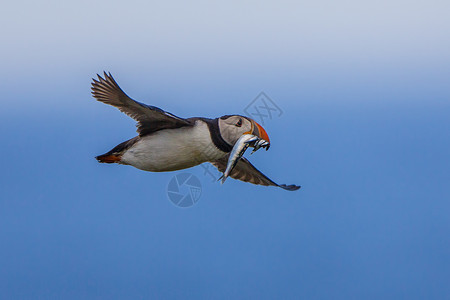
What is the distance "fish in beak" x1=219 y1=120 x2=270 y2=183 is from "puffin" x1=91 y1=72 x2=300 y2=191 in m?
0.01

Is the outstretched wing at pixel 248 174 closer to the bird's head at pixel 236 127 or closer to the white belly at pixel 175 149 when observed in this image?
the white belly at pixel 175 149

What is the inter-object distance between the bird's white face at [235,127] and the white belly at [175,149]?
164 mm

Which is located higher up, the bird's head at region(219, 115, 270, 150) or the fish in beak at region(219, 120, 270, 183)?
the bird's head at region(219, 115, 270, 150)

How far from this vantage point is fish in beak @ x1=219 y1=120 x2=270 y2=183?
296 inches

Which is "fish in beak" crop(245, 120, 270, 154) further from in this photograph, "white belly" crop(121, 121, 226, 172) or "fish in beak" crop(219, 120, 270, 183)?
"white belly" crop(121, 121, 226, 172)

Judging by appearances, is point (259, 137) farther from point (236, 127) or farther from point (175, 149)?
point (175, 149)

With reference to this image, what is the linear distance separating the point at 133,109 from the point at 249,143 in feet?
4.43

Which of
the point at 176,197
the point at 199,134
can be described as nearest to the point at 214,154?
the point at 199,134

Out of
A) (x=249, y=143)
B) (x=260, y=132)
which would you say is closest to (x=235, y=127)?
(x=260, y=132)

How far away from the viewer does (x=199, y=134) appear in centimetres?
796

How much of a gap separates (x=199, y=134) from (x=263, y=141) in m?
0.69

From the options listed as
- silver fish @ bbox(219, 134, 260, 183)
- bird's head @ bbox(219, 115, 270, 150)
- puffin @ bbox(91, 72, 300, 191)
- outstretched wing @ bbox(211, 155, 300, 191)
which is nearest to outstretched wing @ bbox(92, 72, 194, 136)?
puffin @ bbox(91, 72, 300, 191)

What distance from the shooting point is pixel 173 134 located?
8062 mm

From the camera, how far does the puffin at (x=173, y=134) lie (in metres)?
7.95
